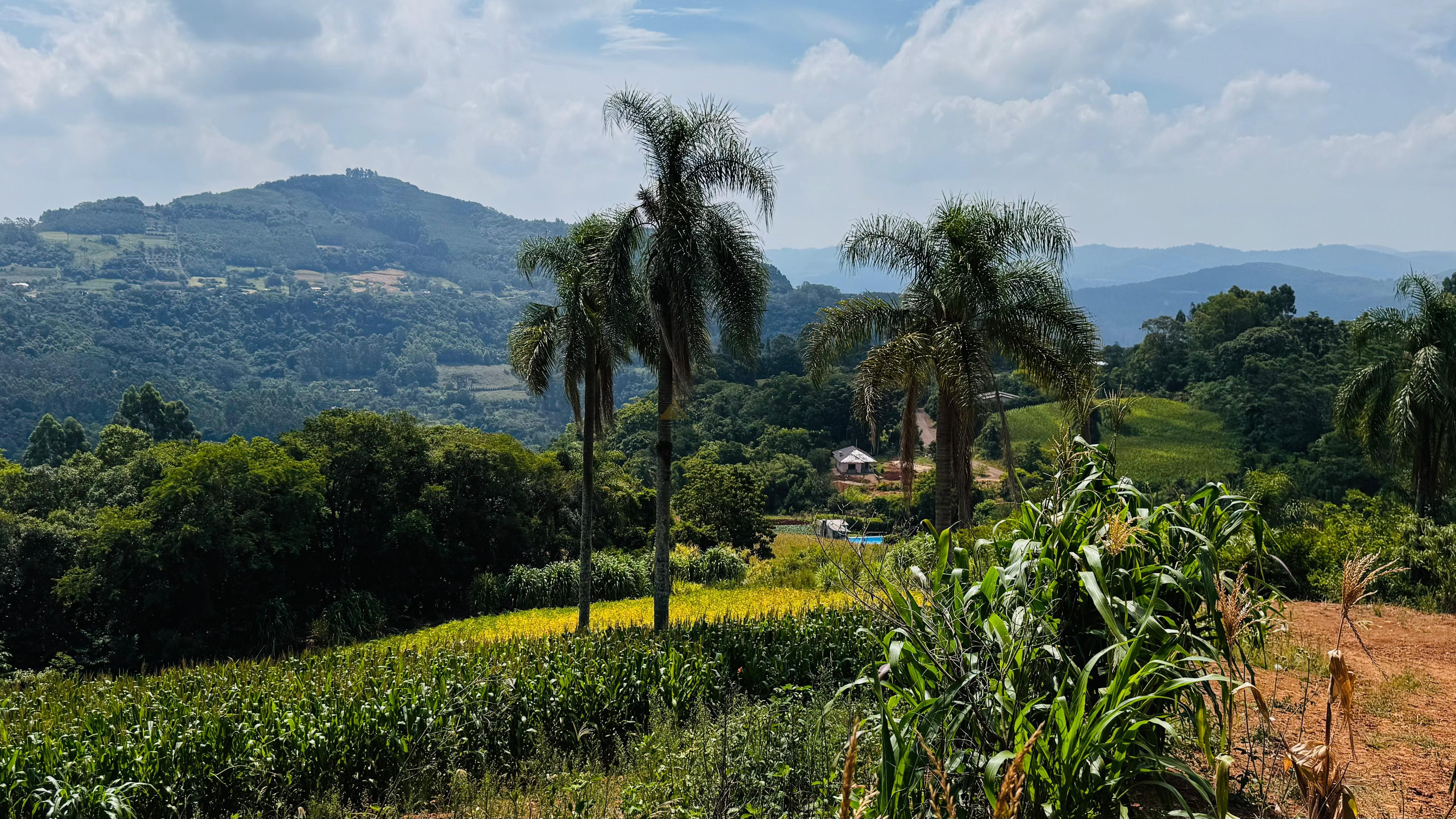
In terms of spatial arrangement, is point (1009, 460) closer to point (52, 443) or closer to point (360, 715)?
point (360, 715)

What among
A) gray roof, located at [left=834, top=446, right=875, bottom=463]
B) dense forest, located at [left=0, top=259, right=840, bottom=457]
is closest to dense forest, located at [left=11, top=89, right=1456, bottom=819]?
gray roof, located at [left=834, top=446, right=875, bottom=463]

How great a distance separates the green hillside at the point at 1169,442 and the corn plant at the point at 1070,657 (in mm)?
37749

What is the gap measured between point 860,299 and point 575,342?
4.95 metres

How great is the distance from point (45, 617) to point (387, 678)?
65.9 feet

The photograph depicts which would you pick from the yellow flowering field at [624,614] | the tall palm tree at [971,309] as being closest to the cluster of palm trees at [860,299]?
the tall palm tree at [971,309]

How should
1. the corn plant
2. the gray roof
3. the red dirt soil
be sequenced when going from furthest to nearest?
the gray roof
the red dirt soil
the corn plant

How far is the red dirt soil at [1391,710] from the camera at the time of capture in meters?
4.44

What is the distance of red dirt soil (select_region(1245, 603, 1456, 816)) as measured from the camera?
175 inches

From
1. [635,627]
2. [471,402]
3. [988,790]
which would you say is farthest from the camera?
[471,402]

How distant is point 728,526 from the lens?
30656mm

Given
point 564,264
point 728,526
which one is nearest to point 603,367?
point 564,264

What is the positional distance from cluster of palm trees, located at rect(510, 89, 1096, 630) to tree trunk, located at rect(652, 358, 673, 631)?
0.03 meters

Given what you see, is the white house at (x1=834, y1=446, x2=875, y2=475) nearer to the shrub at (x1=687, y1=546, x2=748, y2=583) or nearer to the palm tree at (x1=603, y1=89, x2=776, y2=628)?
the shrub at (x1=687, y1=546, x2=748, y2=583)

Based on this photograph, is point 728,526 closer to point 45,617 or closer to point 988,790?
point 45,617
